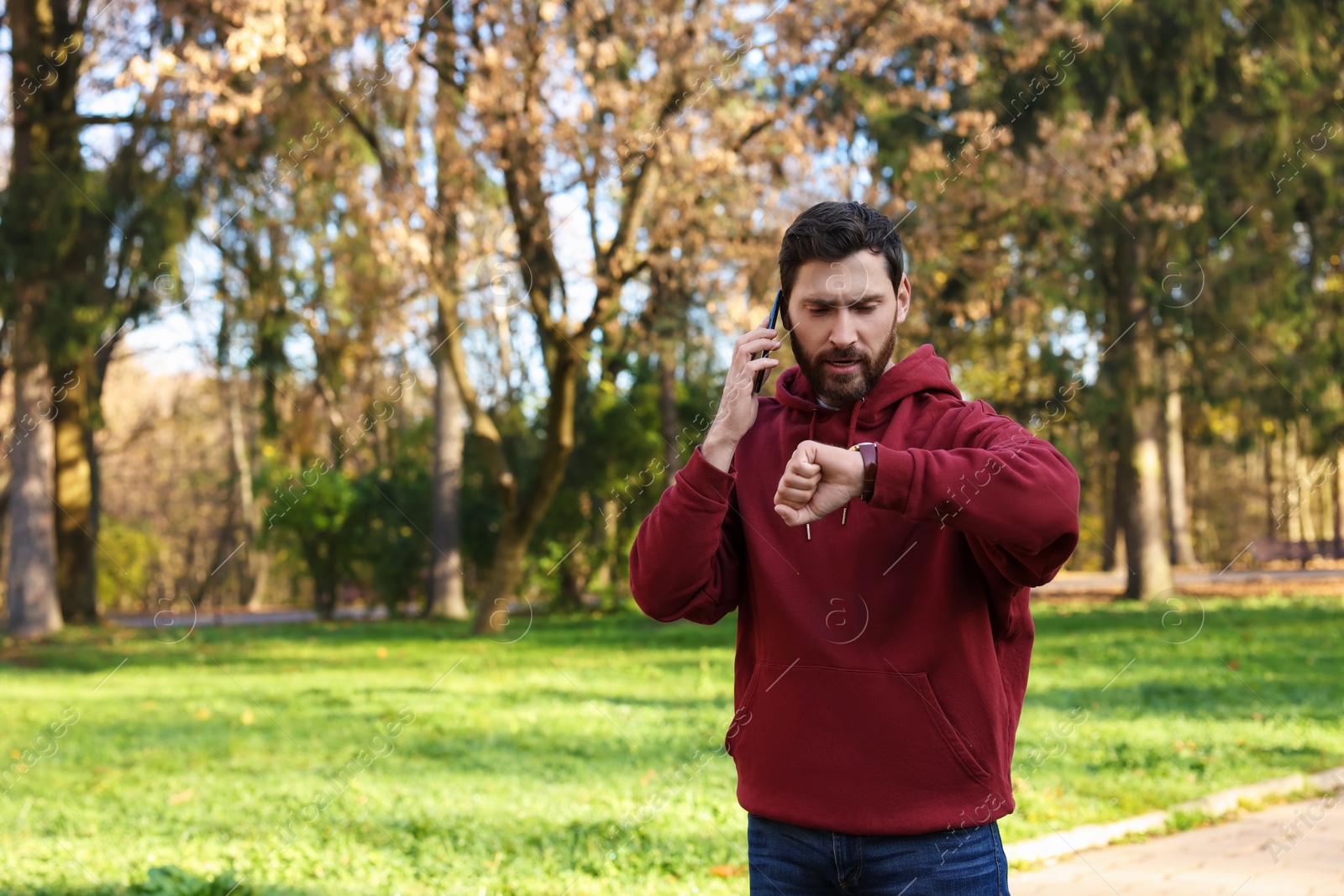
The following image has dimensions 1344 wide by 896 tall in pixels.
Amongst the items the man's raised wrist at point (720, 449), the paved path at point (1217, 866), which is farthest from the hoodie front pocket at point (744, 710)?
the paved path at point (1217, 866)

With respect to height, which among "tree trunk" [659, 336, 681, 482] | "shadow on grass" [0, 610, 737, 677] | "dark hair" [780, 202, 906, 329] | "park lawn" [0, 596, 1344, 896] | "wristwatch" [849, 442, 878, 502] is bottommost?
"park lawn" [0, 596, 1344, 896]

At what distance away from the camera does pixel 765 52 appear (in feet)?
46.3

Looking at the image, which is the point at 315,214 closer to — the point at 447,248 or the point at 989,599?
the point at 447,248

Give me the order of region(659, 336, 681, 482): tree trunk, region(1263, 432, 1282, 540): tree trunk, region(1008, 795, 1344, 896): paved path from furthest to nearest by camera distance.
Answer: region(1263, 432, 1282, 540): tree trunk < region(659, 336, 681, 482): tree trunk < region(1008, 795, 1344, 896): paved path

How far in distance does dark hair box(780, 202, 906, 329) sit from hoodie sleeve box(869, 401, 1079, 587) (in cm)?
41

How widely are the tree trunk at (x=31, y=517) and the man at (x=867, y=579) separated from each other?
18.2 meters

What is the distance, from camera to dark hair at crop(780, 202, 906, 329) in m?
2.20

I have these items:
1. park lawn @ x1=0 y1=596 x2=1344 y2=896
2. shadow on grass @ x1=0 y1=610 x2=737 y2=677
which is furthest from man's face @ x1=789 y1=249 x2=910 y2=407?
shadow on grass @ x1=0 y1=610 x2=737 y2=677

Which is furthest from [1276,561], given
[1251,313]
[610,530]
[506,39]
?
[506,39]

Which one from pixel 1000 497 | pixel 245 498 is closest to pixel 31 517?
pixel 245 498

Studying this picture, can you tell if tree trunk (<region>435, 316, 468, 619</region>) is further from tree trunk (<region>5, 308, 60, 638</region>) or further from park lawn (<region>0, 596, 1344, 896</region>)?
tree trunk (<region>5, 308, 60, 638</region>)

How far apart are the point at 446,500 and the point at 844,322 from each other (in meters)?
20.4

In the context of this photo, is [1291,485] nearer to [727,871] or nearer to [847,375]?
[727,871]

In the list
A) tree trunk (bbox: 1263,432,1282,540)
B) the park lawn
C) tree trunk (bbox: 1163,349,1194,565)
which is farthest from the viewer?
tree trunk (bbox: 1263,432,1282,540)
